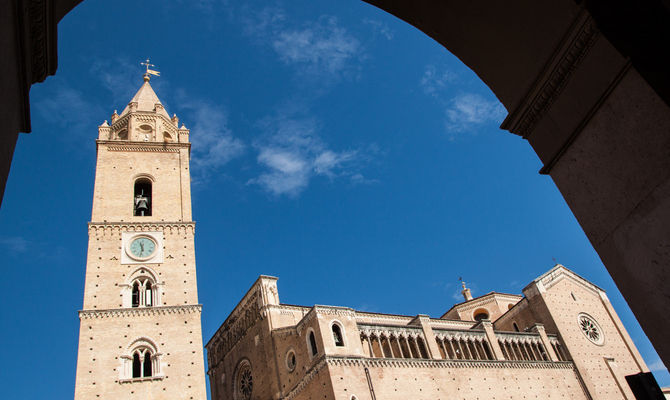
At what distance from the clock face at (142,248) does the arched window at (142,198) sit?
1.79 metres

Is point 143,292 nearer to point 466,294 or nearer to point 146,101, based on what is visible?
point 146,101

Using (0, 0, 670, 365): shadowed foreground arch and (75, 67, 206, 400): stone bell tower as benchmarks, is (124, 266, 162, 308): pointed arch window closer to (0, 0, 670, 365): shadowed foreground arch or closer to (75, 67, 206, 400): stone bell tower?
(75, 67, 206, 400): stone bell tower

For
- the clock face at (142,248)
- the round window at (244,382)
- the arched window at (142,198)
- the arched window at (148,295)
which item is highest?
the arched window at (142,198)

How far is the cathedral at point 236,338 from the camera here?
1917 centimetres

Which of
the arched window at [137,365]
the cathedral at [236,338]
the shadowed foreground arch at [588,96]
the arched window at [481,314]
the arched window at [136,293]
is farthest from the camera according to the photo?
the arched window at [481,314]

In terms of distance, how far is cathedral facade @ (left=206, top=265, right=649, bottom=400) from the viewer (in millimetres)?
21141

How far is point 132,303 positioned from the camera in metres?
20.7

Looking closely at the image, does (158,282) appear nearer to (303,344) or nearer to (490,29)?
(303,344)

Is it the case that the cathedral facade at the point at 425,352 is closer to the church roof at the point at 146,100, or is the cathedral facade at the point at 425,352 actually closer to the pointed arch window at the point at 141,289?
the pointed arch window at the point at 141,289

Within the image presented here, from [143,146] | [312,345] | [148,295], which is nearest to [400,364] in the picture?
[312,345]

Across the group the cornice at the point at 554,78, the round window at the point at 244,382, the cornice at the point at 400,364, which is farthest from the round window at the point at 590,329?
the cornice at the point at 554,78

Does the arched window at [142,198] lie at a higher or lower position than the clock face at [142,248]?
higher

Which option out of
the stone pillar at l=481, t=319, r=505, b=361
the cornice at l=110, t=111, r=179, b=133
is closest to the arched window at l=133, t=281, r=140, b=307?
the cornice at l=110, t=111, r=179, b=133

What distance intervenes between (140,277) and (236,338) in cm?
805
